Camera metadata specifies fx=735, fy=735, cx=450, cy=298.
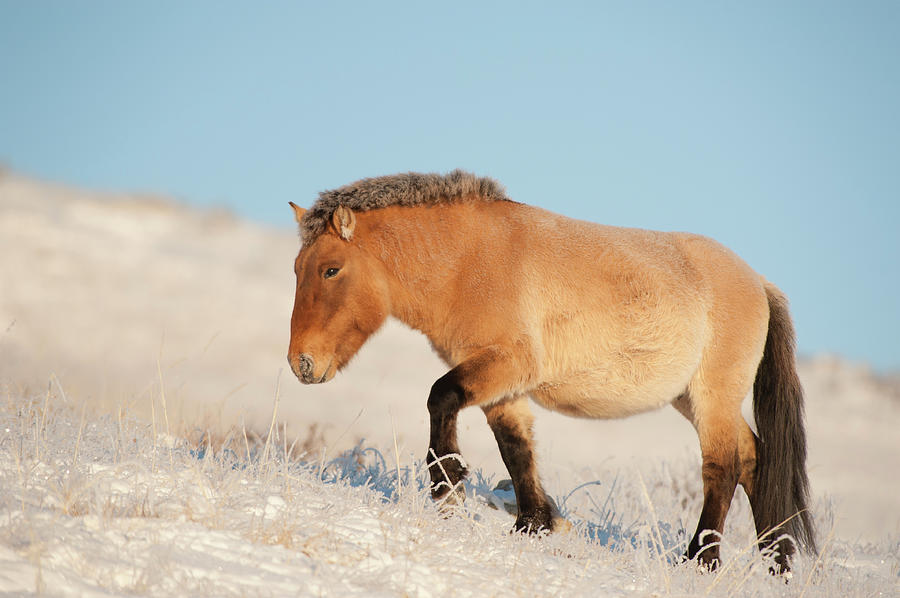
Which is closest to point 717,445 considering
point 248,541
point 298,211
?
point 298,211

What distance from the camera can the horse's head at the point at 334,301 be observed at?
4969mm

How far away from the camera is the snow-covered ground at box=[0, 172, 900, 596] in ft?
9.59

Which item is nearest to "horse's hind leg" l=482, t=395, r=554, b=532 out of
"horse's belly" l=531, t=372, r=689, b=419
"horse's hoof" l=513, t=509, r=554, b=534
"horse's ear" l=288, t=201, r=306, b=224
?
"horse's hoof" l=513, t=509, r=554, b=534

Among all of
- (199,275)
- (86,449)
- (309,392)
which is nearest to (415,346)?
(309,392)

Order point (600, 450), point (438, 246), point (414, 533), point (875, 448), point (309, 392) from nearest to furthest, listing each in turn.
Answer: point (414, 533)
point (438, 246)
point (309, 392)
point (600, 450)
point (875, 448)

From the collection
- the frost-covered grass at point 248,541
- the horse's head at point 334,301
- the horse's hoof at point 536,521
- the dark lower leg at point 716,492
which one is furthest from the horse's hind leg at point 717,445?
the horse's head at point 334,301

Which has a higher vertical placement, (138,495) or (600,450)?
(138,495)

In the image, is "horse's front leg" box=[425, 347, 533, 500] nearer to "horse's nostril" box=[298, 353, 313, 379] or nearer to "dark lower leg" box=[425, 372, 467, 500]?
"dark lower leg" box=[425, 372, 467, 500]

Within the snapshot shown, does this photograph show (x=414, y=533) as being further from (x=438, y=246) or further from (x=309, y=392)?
(x=309, y=392)

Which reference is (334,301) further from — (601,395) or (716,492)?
(716,492)

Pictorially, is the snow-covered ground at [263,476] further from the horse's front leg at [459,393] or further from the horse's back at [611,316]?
the horse's back at [611,316]

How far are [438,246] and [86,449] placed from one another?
2.60m

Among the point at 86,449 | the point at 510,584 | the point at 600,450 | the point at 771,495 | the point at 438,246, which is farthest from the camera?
the point at 600,450

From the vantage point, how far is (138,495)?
10.8ft
